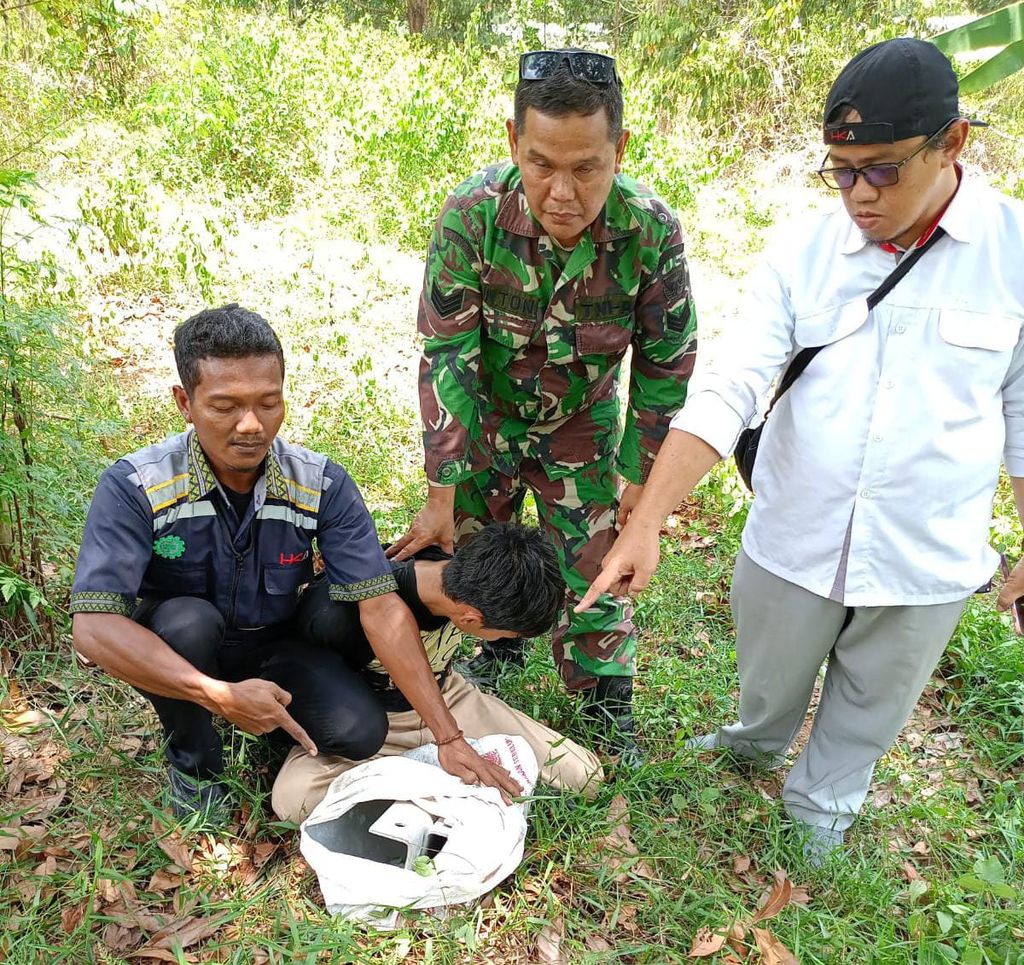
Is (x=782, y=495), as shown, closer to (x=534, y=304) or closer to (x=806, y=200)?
(x=534, y=304)

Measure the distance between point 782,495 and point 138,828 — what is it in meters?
1.90

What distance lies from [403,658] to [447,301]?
100cm

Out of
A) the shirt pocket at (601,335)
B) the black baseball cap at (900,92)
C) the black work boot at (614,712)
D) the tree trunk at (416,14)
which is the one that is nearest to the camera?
the black baseball cap at (900,92)

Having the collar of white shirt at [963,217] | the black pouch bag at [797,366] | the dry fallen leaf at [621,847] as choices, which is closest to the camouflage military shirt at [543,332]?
the black pouch bag at [797,366]

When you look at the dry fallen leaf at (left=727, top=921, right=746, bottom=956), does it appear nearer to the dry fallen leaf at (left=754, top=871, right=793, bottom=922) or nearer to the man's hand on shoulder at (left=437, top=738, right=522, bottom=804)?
the dry fallen leaf at (left=754, top=871, right=793, bottom=922)

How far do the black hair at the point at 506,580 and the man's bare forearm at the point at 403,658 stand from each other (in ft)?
0.54

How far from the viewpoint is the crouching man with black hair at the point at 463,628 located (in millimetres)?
2424

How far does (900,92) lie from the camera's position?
1.76 m

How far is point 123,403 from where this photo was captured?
4426 mm

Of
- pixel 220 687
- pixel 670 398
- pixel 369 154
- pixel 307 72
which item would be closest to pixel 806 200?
pixel 369 154

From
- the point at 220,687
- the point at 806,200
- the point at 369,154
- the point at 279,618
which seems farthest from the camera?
the point at 806,200

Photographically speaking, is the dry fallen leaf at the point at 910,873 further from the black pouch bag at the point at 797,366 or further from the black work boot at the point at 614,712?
the black pouch bag at the point at 797,366

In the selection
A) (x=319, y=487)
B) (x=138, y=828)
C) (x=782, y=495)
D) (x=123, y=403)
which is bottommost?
(x=138, y=828)

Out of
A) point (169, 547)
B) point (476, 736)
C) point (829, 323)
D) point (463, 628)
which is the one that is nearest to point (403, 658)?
point (463, 628)
